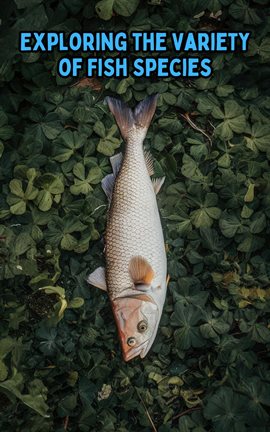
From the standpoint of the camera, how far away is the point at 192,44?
1.87m

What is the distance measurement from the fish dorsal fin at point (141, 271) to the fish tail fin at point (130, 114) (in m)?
0.35

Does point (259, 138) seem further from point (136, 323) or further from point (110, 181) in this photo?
point (136, 323)


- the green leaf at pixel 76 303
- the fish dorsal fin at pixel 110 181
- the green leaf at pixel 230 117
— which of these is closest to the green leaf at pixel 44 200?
the fish dorsal fin at pixel 110 181

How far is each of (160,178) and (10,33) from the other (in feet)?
1.90

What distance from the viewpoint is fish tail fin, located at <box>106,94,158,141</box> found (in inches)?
72.5

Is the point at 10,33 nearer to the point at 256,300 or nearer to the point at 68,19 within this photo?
the point at 68,19

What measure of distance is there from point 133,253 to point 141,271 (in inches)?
2.1

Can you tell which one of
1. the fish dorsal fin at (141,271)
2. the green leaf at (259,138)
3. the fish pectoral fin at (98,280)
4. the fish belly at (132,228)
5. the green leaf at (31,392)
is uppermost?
the green leaf at (259,138)

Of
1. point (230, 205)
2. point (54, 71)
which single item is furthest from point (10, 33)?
point (230, 205)

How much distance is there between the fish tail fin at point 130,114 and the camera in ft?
6.04

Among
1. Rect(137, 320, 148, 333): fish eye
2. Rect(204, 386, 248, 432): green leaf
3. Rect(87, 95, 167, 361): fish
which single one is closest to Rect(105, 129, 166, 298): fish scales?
Rect(87, 95, 167, 361): fish

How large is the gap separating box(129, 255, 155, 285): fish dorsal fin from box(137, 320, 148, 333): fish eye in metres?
0.10

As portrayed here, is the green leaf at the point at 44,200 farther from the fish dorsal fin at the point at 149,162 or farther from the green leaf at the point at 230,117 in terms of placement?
the green leaf at the point at 230,117

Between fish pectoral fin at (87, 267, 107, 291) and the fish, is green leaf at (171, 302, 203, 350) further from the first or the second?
fish pectoral fin at (87, 267, 107, 291)
